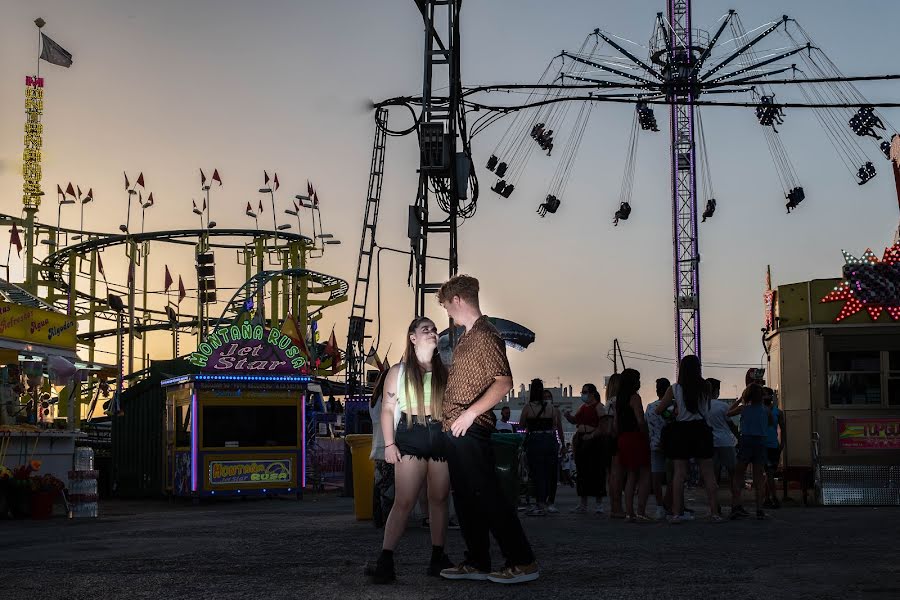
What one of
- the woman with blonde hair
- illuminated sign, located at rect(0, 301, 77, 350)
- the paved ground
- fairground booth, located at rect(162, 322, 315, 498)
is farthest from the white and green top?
illuminated sign, located at rect(0, 301, 77, 350)

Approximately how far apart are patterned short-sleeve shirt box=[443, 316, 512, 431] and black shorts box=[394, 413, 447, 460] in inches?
8.1

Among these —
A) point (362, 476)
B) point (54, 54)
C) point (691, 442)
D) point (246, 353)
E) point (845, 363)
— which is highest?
point (54, 54)

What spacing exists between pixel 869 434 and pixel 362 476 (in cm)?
935

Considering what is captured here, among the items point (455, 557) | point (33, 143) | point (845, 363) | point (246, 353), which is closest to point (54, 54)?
point (33, 143)

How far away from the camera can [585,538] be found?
32.3 ft

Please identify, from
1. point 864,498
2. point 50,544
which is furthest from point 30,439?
point 864,498

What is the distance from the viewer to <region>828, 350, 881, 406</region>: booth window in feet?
60.8

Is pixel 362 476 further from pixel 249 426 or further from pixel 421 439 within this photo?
pixel 249 426

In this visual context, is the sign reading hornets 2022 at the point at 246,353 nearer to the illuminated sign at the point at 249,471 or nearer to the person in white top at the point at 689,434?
the illuminated sign at the point at 249,471

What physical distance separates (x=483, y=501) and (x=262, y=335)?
16002mm

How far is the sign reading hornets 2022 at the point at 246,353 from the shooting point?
2133 centimetres

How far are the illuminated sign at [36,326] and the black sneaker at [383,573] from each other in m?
17.9

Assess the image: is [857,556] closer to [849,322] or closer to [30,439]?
[849,322]

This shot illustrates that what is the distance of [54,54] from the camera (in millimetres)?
39750
